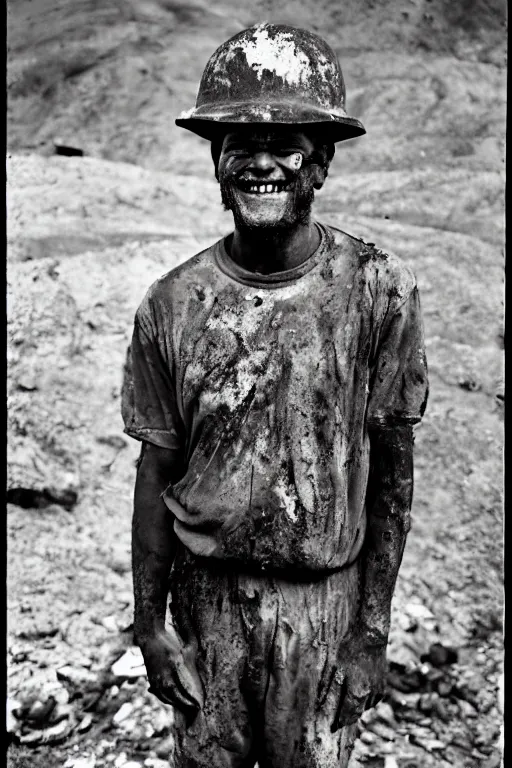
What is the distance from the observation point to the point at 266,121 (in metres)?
2.88

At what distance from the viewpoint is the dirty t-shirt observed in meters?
3.06

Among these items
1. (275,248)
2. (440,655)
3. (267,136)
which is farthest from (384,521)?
(440,655)

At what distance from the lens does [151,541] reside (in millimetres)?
3338

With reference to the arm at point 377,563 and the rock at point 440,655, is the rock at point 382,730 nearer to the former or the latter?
the rock at point 440,655

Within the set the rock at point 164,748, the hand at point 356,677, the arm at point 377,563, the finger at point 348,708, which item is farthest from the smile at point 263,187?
the rock at point 164,748

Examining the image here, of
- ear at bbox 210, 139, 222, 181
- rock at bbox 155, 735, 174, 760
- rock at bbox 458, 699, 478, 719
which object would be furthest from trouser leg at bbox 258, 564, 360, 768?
rock at bbox 458, 699, 478, 719

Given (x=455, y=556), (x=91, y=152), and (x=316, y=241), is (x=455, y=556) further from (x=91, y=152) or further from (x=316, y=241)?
(x=91, y=152)

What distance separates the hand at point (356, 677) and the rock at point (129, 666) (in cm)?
214

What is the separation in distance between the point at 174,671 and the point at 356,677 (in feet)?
1.69

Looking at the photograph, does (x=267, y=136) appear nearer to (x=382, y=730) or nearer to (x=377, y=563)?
(x=377, y=563)

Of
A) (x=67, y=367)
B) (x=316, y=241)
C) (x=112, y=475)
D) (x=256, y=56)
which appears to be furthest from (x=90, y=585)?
(x=256, y=56)

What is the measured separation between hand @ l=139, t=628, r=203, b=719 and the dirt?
5.53 ft

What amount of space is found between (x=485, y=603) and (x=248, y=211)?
3.32 m

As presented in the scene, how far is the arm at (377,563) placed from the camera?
3.19m
